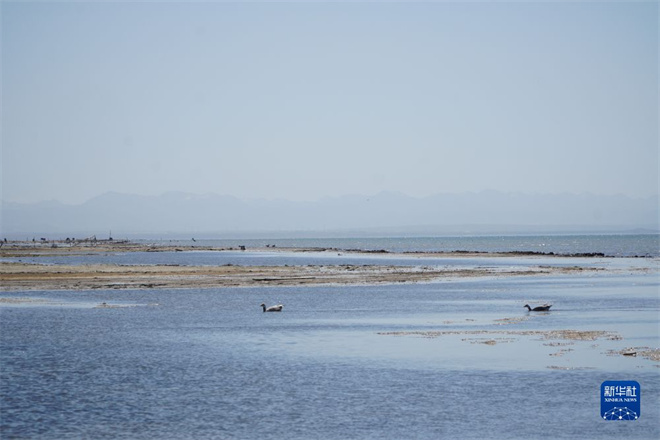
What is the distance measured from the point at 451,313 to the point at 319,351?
14.2 metres

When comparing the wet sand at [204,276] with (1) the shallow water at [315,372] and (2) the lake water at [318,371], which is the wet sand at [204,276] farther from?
(1) the shallow water at [315,372]

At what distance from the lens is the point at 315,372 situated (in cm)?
2464

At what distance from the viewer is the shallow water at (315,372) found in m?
18.4

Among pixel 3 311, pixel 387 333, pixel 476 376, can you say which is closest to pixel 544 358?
pixel 476 376

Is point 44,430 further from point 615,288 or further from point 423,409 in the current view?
point 615,288

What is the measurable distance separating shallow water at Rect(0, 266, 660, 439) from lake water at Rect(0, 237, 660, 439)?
6 cm

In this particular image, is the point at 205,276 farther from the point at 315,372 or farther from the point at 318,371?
the point at 315,372

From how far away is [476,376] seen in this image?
2366 cm

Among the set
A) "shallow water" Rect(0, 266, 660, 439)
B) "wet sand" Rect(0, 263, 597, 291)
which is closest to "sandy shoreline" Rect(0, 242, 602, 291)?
Result: "wet sand" Rect(0, 263, 597, 291)

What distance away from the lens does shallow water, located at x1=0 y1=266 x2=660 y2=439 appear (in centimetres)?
1844

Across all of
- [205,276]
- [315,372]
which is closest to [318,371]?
[315,372]

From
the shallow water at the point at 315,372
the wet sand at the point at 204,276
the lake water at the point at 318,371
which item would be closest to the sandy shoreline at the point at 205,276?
the wet sand at the point at 204,276

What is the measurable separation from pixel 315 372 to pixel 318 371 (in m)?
0.18

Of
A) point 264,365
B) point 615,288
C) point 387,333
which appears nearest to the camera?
point 264,365
